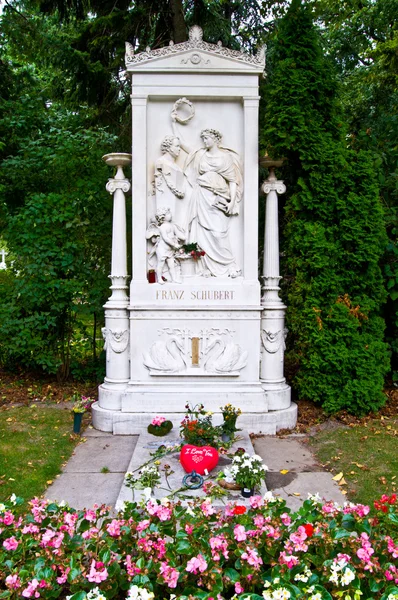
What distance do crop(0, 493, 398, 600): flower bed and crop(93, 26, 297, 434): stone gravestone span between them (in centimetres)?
303

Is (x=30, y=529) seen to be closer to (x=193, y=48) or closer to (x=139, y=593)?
(x=139, y=593)

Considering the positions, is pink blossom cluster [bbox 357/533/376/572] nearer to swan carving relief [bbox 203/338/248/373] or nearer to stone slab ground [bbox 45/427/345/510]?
stone slab ground [bbox 45/427/345/510]

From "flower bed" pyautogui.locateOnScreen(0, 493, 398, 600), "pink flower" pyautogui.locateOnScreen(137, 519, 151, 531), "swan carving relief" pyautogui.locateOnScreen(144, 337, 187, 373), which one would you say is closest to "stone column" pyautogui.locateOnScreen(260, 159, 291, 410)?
"swan carving relief" pyautogui.locateOnScreen(144, 337, 187, 373)

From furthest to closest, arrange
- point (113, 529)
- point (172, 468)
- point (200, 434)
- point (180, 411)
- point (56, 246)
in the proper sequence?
point (56, 246), point (180, 411), point (200, 434), point (172, 468), point (113, 529)

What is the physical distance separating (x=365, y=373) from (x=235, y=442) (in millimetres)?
1964

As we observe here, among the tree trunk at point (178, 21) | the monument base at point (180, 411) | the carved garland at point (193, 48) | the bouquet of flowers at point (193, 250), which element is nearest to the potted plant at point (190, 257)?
the bouquet of flowers at point (193, 250)

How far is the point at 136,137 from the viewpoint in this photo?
5887 mm

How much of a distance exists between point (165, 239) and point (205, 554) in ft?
13.0

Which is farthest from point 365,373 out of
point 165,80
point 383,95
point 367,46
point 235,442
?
point 367,46

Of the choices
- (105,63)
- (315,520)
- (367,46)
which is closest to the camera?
(315,520)

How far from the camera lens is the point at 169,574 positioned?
225 cm

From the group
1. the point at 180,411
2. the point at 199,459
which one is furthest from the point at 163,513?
the point at 180,411

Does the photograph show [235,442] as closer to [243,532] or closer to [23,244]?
[243,532]

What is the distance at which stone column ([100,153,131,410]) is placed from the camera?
583 centimetres
